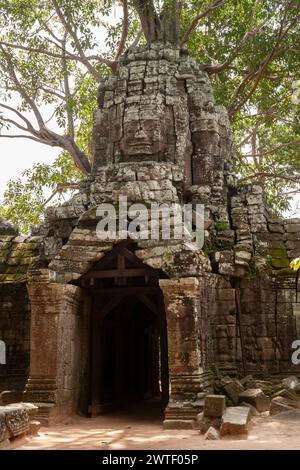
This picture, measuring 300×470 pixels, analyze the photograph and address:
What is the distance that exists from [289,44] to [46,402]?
470 inches

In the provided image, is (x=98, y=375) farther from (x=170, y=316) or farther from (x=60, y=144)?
(x=60, y=144)

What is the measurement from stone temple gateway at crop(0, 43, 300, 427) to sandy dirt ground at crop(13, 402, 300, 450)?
46 centimetres

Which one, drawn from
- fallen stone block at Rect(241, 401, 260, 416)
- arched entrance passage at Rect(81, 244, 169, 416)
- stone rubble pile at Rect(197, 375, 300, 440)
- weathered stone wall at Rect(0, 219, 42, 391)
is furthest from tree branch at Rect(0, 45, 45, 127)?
fallen stone block at Rect(241, 401, 260, 416)

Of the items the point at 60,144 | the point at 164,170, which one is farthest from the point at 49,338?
the point at 60,144

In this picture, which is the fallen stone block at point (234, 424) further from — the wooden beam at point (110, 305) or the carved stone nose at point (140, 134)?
the carved stone nose at point (140, 134)

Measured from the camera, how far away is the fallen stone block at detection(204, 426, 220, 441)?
7.03 m

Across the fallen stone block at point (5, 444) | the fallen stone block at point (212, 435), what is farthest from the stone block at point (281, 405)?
the fallen stone block at point (5, 444)

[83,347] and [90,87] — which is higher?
[90,87]

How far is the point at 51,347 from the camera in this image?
29.8ft

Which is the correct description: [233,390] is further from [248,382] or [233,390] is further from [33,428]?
[33,428]

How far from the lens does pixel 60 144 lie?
60.5ft

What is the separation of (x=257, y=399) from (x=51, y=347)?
3434 mm

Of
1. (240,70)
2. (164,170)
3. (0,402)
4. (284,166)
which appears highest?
(240,70)

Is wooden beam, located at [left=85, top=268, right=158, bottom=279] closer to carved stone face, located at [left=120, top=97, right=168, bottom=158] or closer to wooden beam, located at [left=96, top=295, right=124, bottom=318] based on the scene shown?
wooden beam, located at [left=96, top=295, right=124, bottom=318]
